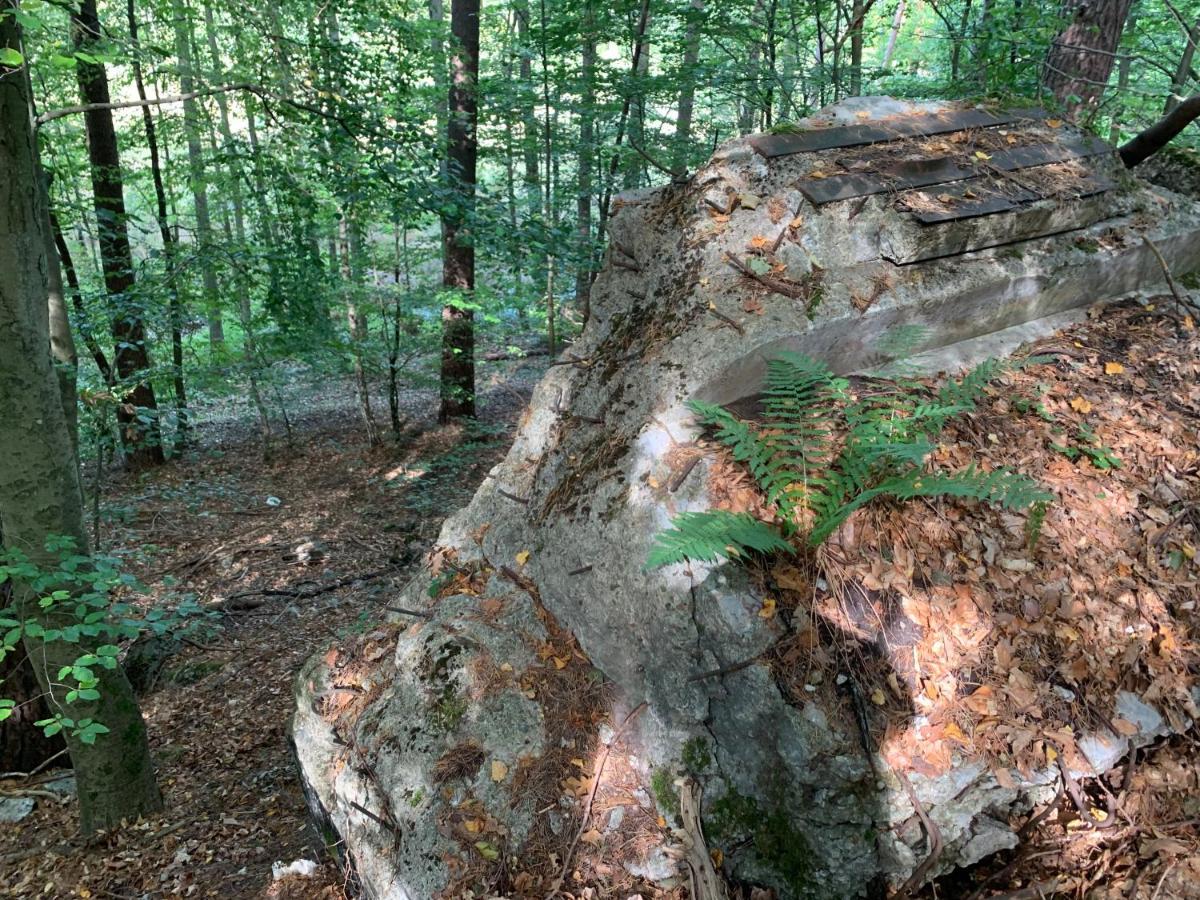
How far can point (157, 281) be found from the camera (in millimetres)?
6516

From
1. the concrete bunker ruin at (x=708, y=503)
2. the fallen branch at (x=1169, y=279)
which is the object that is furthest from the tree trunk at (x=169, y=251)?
the fallen branch at (x=1169, y=279)

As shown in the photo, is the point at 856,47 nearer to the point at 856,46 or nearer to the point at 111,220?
the point at 856,46

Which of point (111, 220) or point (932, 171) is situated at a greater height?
point (932, 171)

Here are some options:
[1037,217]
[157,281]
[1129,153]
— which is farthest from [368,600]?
[1129,153]

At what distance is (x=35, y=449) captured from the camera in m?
3.36

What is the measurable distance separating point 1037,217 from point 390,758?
474cm

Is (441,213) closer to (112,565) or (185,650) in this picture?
(112,565)

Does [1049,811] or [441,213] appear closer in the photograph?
[1049,811]

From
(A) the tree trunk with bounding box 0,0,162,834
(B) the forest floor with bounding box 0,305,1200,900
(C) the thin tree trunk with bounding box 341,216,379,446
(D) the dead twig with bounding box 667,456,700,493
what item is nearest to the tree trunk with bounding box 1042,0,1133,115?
(B) the forest floor with bounding box 0,305,1200,900

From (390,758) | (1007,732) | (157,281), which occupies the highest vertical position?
(157,281)

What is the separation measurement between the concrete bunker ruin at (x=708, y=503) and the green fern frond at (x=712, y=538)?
0.85ft

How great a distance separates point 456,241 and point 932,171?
17.1 ft

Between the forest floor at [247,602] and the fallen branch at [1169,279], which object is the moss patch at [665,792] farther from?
the fallen branch at [1169,279]

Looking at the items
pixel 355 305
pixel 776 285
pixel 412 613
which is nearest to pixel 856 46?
pixel 776 285
